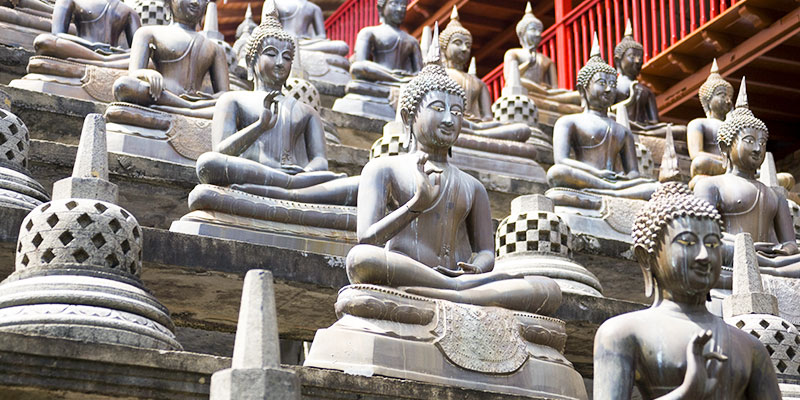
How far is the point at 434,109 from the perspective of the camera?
6996 mm

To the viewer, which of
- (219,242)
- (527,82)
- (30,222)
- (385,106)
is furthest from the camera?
(527,82)

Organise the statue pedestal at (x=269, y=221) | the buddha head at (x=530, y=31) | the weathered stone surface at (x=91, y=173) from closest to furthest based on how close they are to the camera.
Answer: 1. the weathered stone surface at (x=91, y=173)
2. the statue pedestal at (x=269, y=221)
3. the buddha head at (x=530, y=31)

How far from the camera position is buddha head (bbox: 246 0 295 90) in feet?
29.7

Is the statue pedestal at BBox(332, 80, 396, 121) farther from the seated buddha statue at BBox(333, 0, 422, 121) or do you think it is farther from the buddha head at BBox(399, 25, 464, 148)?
the buddha head at BBox(399, 25, 464, 148)

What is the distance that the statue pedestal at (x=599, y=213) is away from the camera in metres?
9.57

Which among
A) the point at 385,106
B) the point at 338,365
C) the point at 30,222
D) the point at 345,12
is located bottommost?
the point at 338,365

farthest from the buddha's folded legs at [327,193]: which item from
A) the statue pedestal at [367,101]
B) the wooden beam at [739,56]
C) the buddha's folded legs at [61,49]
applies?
the wooden beam at [739,56]

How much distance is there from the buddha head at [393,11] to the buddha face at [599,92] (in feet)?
12.7

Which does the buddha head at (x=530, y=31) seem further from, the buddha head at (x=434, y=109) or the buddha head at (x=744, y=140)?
the buddha head at (x=434, y=109)

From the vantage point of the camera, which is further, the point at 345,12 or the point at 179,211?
the point at 345,12

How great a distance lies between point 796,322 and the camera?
8133mm

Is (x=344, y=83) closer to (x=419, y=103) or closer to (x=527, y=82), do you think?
(x=527, y=82)

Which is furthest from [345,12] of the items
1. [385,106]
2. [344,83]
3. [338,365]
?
[338,365]

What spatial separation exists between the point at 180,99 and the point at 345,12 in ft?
34.3
